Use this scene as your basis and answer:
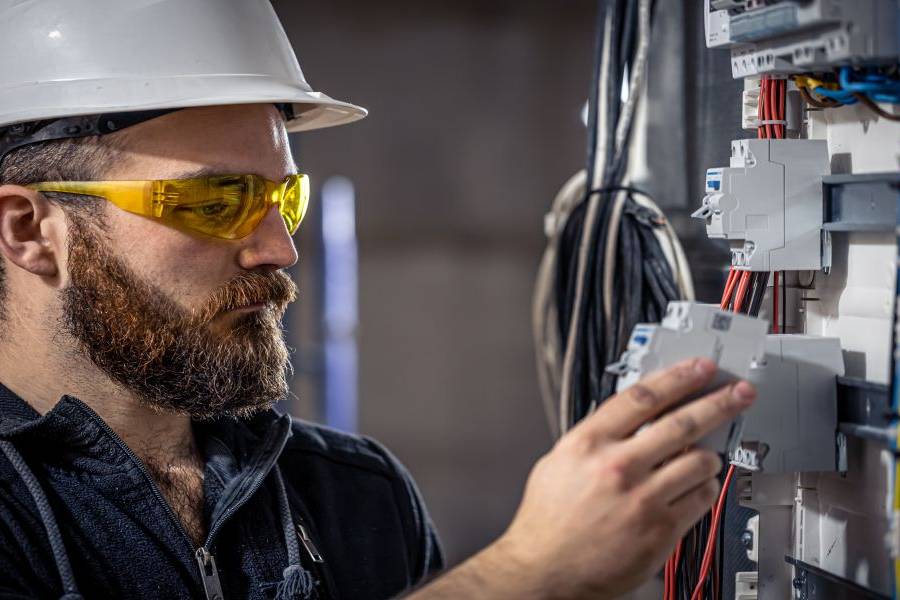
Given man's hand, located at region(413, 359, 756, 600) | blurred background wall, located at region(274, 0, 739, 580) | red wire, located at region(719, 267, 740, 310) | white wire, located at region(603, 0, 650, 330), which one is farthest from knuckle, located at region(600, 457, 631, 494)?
blurred background wall, located at region(274, 0, 739, 580)

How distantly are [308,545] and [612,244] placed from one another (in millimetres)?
726

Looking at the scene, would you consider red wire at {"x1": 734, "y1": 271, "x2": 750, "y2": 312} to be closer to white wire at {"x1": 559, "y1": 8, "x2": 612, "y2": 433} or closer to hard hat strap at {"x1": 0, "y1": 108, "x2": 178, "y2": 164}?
white wire at {"x1": 559, "y1": 8, "x2": 612, "y2": 433}

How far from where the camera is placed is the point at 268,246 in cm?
133

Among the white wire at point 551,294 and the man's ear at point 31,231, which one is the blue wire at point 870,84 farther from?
the man's ear at point 31,231

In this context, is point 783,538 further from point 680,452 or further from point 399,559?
point 399,559

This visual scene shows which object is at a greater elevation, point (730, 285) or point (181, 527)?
point (730, 285)

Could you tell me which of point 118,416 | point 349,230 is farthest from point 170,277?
point 349,230

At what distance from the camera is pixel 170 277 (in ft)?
4.24

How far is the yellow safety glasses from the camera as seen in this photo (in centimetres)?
126

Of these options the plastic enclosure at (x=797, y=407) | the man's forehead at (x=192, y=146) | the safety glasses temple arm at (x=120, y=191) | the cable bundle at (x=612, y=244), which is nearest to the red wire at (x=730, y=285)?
the plastic enclosure at (x=797, y=407)

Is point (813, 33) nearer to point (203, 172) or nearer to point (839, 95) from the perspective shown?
point (839, 95)

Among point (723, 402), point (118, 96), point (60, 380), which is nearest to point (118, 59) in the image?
point (118, 96)

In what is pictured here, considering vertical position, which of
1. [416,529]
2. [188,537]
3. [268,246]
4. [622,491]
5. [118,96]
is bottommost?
[416,529]

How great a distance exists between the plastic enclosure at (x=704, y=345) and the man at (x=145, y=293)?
0.60 m
